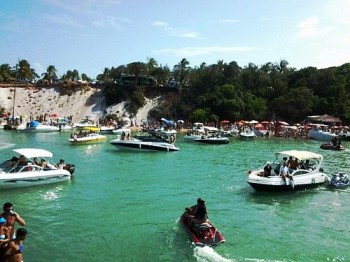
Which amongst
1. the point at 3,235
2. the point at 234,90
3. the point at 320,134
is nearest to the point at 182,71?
the point at 234,90

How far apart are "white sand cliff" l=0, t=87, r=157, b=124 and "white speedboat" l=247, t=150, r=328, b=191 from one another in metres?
78.5

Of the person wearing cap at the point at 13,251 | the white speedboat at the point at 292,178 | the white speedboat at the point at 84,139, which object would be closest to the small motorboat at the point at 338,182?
→ the white speedboat at the point at 292,178

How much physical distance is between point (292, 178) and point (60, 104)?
94286 mm

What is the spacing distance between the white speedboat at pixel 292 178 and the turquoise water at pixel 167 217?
55 cm

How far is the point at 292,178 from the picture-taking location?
27.1 meters

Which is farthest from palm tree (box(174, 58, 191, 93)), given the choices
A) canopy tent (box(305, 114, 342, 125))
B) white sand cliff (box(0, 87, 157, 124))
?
canopy tent (box(305, 114, 342, 125))

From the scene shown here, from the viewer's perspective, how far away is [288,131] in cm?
7838

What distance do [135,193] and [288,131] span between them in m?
57.4

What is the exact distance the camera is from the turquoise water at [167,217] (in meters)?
16.5

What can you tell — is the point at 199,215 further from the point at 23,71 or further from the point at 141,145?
the point at 23,71

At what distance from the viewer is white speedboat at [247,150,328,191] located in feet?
87.0

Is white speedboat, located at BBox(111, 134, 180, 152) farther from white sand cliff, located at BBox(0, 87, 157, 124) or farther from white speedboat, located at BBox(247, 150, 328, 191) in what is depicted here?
white sand cliff, located at BBox(0, 87, 157, 124)

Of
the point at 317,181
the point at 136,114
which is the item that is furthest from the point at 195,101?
the point at 317,181

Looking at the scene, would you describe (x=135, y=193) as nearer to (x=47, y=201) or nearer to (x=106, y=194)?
(x=106, y=194)
